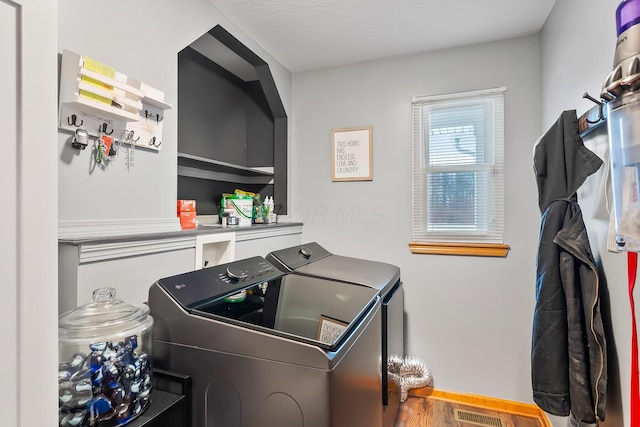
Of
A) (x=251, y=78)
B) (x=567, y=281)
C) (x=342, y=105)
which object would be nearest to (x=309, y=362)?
(x=567, y=281)

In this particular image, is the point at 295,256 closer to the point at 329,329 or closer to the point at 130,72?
the point at 329,329

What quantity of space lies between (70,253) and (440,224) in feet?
6.89

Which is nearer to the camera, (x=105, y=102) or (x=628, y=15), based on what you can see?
(x=628, y=15)

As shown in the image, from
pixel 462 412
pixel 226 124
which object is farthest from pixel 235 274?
pixel 462 412

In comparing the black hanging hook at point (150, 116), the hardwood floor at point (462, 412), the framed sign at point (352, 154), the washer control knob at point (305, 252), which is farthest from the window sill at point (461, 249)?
the black hanging hook at point (150, 116)

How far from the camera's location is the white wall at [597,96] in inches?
44.9

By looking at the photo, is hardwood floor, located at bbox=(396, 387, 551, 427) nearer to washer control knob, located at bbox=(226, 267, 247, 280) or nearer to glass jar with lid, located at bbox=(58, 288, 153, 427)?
washer control knob, located at bbox=(226, 267, 247, 280)

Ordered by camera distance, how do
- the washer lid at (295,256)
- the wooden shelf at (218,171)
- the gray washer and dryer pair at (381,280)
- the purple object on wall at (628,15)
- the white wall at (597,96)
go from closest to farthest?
the purple object on wall at (628,15)
the white wall at (597,96)
the gray washer and dryer pair at (381,280)
the washer lid at (295,256)
the wooden shelf at (218,171)

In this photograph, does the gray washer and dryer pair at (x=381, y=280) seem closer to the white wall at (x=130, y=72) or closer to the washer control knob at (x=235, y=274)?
the washer control knob at (x=235, y=274)

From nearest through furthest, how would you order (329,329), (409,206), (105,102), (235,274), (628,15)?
1. (628,15)
2. (329,329)
3. (105,102)
4. (235,274)
5. (409,206)

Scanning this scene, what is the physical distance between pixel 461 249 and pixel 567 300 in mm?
1027

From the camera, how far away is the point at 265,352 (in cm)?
97

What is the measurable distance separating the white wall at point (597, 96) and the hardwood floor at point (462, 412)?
0.35 metres

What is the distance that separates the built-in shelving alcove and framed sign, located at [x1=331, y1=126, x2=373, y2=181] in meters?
0.41
